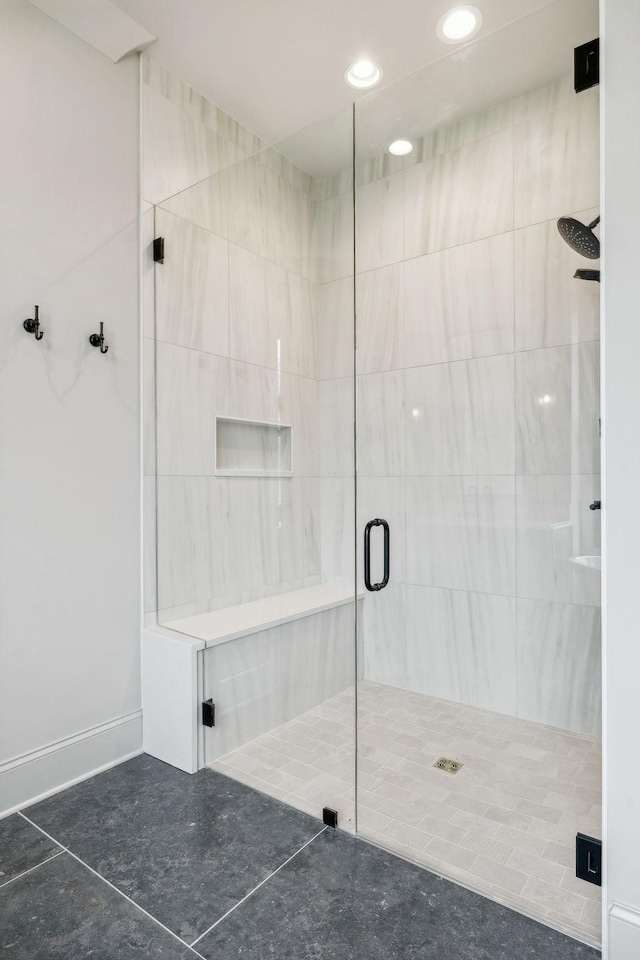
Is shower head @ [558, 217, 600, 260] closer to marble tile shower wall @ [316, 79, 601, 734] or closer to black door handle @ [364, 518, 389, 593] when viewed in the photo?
marble tile shower wall @ [316, 79, 601, 734]

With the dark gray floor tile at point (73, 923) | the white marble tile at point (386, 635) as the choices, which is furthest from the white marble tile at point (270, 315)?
the dark gray floor tile at point (73, 923)

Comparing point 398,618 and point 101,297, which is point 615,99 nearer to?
point 398,618

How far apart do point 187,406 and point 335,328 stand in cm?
74

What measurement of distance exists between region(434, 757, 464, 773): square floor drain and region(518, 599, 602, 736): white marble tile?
26cm

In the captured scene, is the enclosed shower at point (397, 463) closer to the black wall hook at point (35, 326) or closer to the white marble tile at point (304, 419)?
the white marble tile at point (304, 419)

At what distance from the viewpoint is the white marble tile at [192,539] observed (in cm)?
227

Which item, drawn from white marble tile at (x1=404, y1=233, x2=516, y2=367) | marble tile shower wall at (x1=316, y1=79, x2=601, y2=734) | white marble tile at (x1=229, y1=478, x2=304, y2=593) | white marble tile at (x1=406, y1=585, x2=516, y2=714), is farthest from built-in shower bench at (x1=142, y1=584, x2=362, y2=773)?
white marble tile at (x1=404, y1=233, x2=516, y2=367)

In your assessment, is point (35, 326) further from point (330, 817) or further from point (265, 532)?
point (330, 817)

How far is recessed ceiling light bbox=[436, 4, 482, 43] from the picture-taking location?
80.7 inches

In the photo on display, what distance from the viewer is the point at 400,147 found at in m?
1.78

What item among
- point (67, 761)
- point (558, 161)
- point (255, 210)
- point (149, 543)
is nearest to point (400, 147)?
point (558, 161)

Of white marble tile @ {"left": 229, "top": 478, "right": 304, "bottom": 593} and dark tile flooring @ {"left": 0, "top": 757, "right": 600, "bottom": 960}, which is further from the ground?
white marble tile @ {"left": 229, "top": 478, "right": 304, "bottom": 593}

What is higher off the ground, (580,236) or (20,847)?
(580,236)

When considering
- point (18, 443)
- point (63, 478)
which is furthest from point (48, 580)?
point (18, 443)
